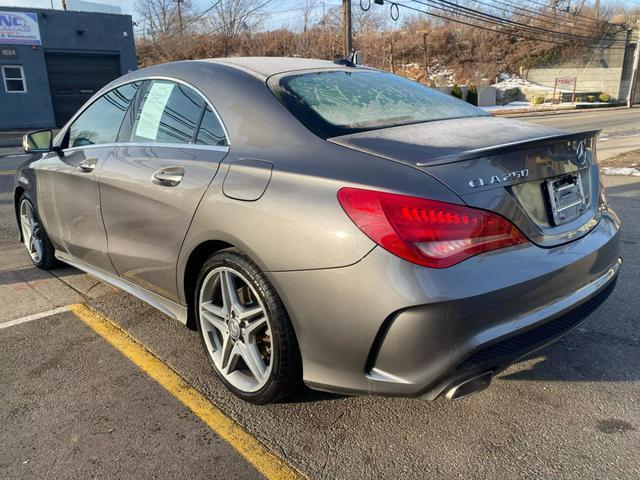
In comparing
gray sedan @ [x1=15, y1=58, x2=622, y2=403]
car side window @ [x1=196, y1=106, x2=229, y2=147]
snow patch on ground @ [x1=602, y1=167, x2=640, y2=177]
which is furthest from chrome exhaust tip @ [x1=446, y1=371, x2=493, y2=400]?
snow patch on ground @ [x1=602, y1=167, x2=640, y2=177]

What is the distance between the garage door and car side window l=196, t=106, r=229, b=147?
84.0 feet

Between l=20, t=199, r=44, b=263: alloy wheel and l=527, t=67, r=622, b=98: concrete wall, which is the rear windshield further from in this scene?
l=527, t=67, r=622, b=98: concrete wall

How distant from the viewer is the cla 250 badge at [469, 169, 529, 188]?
79.0 inches

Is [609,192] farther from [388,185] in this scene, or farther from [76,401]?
[76,401]

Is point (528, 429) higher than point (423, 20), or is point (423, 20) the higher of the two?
point (423, 20)

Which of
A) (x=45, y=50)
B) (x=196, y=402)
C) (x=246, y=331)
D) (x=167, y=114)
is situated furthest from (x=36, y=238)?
(x=45, y=50)

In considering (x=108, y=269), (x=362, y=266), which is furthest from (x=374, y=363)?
(x=108, y=269)

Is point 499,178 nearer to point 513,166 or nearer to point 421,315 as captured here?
point 513,166

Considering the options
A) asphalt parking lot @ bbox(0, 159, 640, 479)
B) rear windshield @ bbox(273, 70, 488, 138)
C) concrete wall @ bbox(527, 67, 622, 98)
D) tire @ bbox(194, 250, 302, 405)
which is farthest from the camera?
concrete wall @ bbox(527, 67, 622, 98)

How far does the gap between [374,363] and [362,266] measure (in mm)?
390

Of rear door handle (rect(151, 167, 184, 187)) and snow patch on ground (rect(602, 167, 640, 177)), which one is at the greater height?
rear door handle (rect(151, 167, 184, 187))

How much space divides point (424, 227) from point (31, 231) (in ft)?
12.9

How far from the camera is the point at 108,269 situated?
11.5ft

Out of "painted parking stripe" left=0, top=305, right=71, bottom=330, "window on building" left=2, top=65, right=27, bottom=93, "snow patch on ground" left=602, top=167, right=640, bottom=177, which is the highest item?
"window on building" left=2, top=65, right=27, bottom=93
